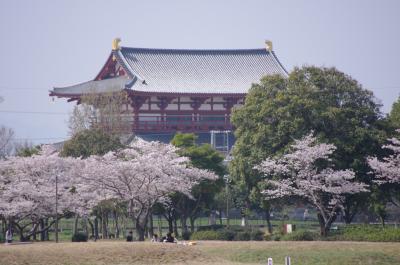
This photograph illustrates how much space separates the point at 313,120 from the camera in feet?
196

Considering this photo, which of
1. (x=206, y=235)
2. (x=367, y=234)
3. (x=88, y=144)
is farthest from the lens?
(x=88, y=144)

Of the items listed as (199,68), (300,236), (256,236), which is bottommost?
(300,236)

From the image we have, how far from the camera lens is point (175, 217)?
228 ft

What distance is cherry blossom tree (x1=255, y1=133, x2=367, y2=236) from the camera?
56.9 meters

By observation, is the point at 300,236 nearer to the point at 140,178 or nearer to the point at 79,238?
the point at 140,178

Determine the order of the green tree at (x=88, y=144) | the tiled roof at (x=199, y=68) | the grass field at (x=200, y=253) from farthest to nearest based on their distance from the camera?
the tiled roof at (x=199, y=68)
the green tree at (x=88, y=144)
the grass field at (x=200, y=253)

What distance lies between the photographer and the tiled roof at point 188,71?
321ft

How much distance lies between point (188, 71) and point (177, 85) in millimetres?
4858

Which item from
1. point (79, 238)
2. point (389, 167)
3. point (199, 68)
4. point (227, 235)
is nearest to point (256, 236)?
point (227, 235)

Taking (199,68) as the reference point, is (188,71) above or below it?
below

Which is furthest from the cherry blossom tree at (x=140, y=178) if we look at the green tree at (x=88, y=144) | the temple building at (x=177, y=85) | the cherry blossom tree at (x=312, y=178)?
the temple building at (x=177, y=85)

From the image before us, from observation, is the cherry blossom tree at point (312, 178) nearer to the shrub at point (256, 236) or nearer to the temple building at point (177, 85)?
the shrub at point (256, 236)

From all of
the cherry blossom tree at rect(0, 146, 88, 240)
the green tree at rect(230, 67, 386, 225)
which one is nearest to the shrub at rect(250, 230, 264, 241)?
the green tree at rect(230, 67, 386, 225)

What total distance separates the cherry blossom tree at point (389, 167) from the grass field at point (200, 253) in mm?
7809
